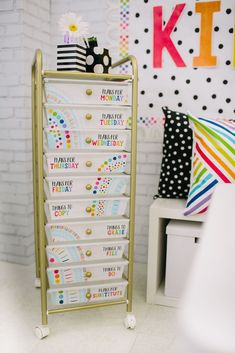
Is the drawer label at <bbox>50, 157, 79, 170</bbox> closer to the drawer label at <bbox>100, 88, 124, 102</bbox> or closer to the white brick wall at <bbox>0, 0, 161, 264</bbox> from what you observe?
the drawer label at <bbox>100, 88, 124, 102</bbox>

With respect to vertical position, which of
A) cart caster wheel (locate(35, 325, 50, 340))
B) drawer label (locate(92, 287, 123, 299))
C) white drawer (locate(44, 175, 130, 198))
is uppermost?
white drawer (locate(44, 175, 130, 198))

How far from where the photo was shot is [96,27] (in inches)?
89.7

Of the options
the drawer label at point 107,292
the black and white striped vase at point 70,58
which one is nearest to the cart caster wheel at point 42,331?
the drawer label at point 107,292

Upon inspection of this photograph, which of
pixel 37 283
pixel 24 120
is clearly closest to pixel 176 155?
pixel 24 120

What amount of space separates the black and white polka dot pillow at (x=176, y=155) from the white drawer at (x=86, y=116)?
40cm

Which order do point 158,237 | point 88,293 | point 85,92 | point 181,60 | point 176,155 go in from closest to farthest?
point 85,92, point 88,293, point 158,237, point 176,155, point 181,60

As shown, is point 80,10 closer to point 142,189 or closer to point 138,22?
point 138,22

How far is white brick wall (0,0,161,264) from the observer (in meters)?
2.16

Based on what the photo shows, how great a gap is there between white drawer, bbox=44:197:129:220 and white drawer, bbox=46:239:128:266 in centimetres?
13

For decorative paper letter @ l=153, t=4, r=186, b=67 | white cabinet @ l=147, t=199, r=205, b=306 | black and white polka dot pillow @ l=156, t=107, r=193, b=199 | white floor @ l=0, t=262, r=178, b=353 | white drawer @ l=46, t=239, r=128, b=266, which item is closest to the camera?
white floor @ l=0, t=262, r=178, b=353

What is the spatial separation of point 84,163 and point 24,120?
0.78 metres

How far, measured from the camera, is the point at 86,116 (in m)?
1.58

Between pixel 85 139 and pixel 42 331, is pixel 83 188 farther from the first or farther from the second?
pixel 42 331

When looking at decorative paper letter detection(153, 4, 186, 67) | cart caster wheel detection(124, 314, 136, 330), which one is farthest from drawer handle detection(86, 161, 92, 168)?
decorative paper letter detection(153, 4, 186, 67)
